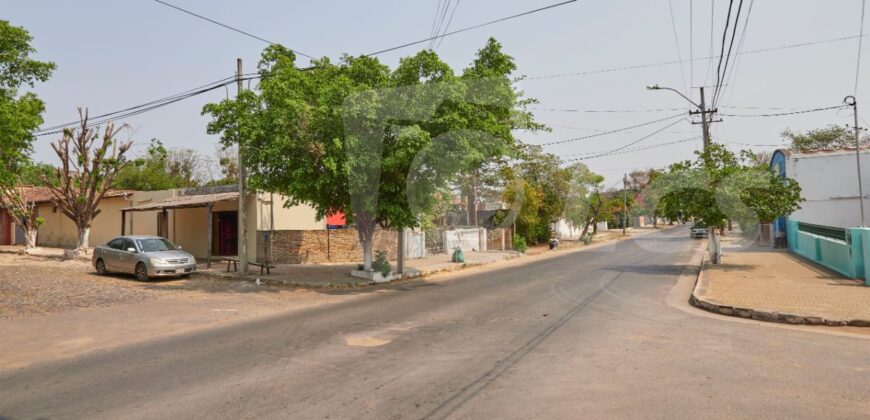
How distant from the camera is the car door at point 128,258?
1672 centimetres

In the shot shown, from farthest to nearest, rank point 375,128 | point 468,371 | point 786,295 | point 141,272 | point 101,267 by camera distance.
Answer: point 101,267
point 141,272
point 375,128
point 786,295
point 468,371

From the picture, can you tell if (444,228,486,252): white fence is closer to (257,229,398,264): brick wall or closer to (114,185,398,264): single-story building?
(114,185,398,264): single-story building

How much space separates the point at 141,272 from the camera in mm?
16516

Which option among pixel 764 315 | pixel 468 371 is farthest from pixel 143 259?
pixel 764 315

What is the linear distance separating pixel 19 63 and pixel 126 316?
1700 centimetres

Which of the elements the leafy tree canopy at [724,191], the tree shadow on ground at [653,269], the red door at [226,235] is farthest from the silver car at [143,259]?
the leafy tree canopy at [724,191]

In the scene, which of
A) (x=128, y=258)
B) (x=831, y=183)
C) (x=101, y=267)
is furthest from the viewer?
(x=831, y=183)

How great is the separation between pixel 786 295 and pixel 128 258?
19260 millimetres

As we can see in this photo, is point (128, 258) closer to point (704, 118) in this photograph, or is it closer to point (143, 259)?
point (143, 259)

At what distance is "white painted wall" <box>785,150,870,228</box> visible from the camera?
2758 centimetres

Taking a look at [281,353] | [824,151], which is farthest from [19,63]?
[824,151]

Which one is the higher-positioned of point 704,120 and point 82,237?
point 704,120

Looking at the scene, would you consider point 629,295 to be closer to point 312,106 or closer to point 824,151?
point 312,106

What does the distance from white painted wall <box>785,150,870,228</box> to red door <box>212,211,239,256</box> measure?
3056 centimetres
